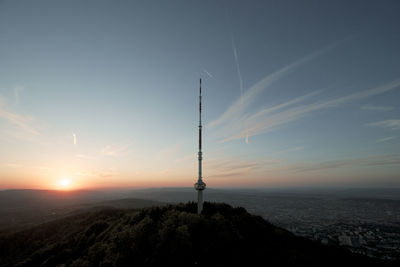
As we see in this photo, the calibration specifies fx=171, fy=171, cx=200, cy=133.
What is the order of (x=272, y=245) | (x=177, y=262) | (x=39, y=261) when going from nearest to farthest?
(x=177, y=262) < (x=272, y=245) < (x=39, y=261)

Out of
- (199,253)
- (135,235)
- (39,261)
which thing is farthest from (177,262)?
(39,261)

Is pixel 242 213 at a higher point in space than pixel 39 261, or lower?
higher

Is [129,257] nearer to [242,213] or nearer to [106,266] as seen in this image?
[106,266]

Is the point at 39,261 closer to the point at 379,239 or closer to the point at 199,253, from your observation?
the point at 199,253

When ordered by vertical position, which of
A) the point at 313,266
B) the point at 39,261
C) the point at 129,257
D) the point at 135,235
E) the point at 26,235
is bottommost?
the point at 26,235

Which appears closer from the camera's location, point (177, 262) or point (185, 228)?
point (177, 262)

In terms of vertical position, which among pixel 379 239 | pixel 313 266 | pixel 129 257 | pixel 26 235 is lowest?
pixel 379 239

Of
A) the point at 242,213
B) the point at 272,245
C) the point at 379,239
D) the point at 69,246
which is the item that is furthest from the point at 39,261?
the point at 379,239

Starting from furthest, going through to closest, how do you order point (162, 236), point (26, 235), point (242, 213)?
point (26, 235), point (242, 213), point (162, 236)

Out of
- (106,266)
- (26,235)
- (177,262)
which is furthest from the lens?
(26,235)
